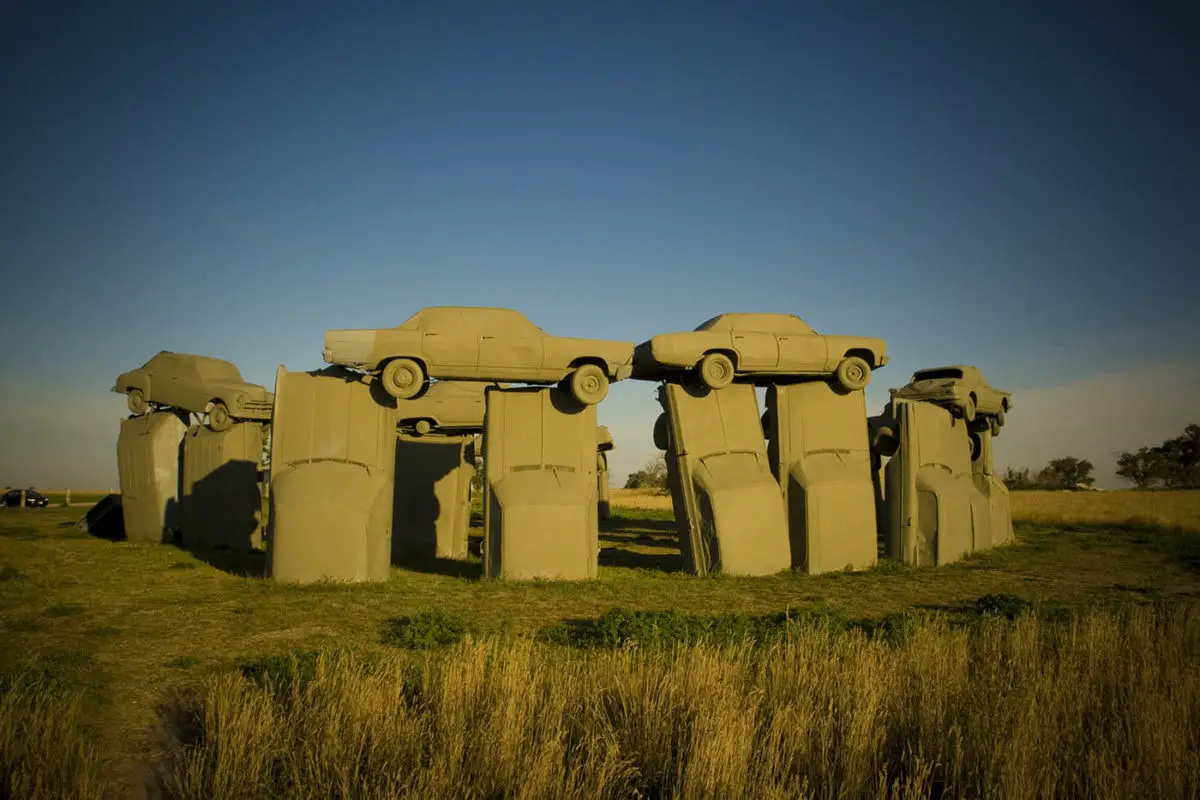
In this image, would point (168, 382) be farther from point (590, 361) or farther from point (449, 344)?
point (590, 361)

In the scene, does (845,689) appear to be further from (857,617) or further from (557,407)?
(557,407)

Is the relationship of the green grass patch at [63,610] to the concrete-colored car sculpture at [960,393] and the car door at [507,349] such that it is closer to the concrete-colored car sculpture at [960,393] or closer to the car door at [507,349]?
the car door at [507,349]

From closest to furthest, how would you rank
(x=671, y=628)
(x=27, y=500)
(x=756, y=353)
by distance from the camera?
(x=671, y=628)
(x=756, y=353)
(x=27, y=500)

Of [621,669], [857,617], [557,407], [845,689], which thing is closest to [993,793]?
[845,689]

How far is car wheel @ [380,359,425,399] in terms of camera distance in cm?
1302

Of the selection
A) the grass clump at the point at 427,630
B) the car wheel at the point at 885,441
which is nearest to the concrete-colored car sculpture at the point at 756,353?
the car wheel at the point at 885,441

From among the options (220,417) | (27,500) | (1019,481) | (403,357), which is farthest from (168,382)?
(1019,481)

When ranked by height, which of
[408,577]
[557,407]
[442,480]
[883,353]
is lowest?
[408,577]

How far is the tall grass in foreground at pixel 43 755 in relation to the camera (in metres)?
4.08

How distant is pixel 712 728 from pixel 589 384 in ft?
A: 31.4

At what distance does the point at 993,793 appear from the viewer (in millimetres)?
4086

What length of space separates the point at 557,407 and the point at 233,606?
249 inches

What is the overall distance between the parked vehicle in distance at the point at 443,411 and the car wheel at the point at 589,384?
6.20 meters

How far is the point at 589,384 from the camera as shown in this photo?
1384 centimetres
